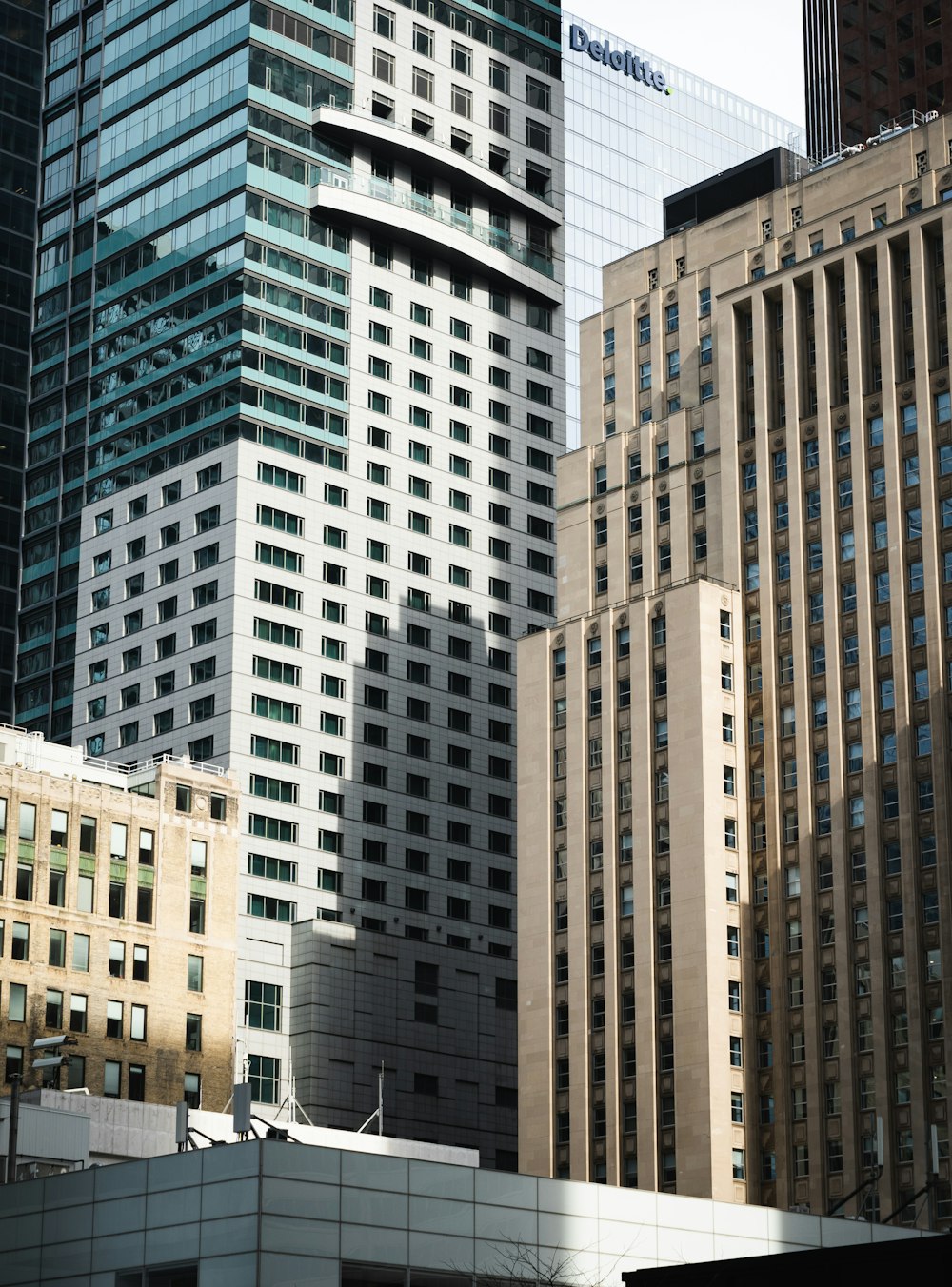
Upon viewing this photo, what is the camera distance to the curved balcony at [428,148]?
17862 cm

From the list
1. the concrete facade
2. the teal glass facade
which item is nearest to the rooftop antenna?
the concrete facade

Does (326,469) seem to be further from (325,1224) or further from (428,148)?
(325,1224)

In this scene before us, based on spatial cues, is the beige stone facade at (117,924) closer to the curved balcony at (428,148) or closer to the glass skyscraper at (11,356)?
the glass skyscraper at (11,356)

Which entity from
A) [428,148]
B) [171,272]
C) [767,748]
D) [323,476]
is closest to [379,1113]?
[767,748]

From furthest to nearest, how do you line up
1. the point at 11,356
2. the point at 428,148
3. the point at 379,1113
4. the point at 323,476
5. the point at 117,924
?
the point at 11,356, the point at 428,148, the point at 323,476, the point at 117,924, the point at 379,1113

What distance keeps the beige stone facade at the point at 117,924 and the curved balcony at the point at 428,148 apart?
58.2 meters

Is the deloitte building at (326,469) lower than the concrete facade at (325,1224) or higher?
higher

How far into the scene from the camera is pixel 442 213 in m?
185

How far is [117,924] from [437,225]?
70.0m

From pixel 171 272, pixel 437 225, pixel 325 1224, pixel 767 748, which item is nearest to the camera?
pixel 325 1224

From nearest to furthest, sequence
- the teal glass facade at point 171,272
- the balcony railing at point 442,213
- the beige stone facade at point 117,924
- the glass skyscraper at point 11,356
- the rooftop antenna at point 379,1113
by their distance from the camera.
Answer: the rooftop antenna at point 379,1113, the beige stone facade at point 117,924, the teal glass facade at point 171,272, the balcony railing at point 442,213, the glass skyscraper at point 11,356

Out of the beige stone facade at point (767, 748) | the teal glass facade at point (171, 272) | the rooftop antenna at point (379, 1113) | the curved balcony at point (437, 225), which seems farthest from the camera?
the curved balcony at point (437, 225)

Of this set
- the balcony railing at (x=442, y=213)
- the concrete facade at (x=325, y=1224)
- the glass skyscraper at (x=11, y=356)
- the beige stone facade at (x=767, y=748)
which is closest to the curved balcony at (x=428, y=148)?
the balcony railing at (x=442, y=213)

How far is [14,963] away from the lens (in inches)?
5251
